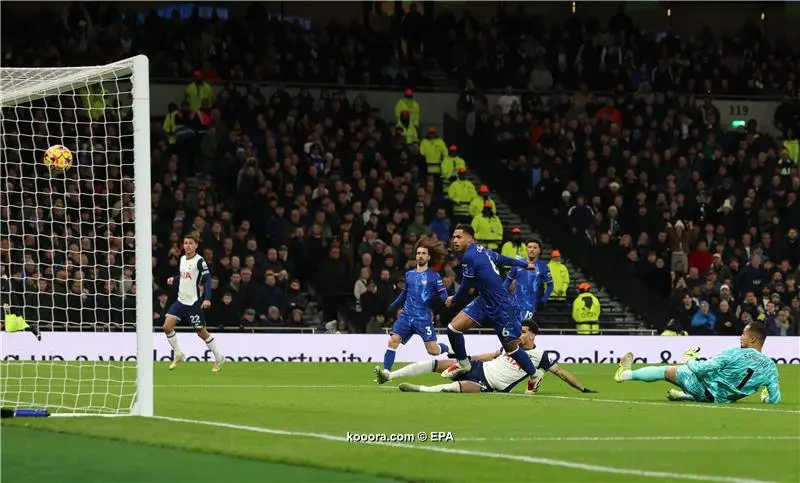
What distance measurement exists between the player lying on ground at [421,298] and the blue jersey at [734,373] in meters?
4.94

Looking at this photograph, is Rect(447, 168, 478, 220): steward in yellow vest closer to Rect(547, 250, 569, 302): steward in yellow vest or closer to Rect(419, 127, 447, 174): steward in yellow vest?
Rect(419, 127, 447, 174): steward in yellow vest

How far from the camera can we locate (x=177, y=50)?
35.4m

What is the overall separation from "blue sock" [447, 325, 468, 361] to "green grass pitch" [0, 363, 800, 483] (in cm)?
75

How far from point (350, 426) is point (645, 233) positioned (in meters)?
21.5

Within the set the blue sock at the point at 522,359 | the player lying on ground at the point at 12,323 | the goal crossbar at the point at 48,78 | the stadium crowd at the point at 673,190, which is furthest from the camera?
the stadium crowd at the point at 673,190

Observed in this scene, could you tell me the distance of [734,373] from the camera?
16500 mm

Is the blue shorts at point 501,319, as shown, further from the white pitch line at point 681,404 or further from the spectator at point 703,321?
the spectator at point 703,321

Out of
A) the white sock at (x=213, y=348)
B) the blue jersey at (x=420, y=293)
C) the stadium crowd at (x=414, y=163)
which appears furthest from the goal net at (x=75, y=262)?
the blue jersey at (x=420, y=293)

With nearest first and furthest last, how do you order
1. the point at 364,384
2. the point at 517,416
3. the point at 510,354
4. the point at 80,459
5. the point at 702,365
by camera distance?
the point at 80,459 → the point at 517,416 → the point at 702,365 → the point at 510,354 → the point at 364,384

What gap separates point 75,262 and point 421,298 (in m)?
6.19

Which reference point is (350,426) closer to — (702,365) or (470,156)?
(702,365)

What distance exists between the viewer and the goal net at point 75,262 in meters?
14.2

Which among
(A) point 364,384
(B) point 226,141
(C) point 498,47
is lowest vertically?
(A) point 364,384

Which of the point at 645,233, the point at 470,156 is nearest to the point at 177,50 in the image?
the point at 470,156
